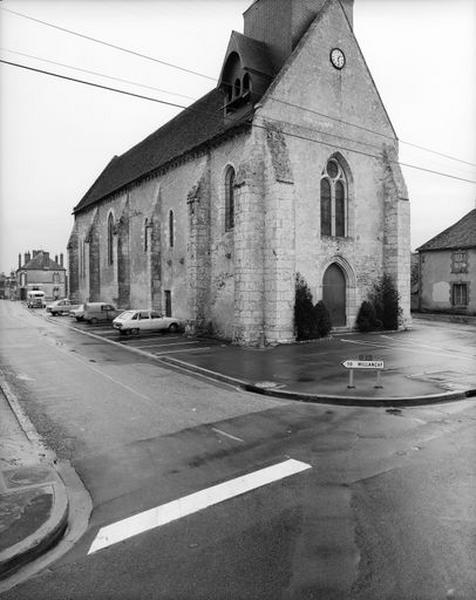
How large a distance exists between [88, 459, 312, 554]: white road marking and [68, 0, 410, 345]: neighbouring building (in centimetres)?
1271

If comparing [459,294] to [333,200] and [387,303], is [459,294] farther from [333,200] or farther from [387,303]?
[333,200]

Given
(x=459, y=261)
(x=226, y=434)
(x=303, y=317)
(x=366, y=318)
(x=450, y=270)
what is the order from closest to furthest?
(x=226, y=434)
(x=303, y=317)
(x=366, y=318)
(x=459, y=261)
(x=450, y=270)

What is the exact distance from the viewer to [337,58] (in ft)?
71.1

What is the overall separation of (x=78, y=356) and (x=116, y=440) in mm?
9987

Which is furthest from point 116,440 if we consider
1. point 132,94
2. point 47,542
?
point 132,94

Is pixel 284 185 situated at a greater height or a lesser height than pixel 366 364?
greater

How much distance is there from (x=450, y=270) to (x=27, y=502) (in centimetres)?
3361

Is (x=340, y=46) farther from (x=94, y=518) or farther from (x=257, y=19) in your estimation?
(x=94, y=518)

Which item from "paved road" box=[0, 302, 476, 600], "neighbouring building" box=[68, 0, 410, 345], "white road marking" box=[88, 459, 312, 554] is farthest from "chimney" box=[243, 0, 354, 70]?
"white road marking" box=[88, 459, 312, 554]

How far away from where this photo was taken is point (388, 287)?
23812 millimetres

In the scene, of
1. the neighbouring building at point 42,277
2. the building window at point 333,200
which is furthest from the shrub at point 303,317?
the neighbouring building at point 42,277

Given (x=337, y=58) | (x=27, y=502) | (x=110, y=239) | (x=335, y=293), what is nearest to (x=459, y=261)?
(x=335, y=293)

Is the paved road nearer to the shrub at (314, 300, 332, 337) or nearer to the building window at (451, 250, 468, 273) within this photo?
the shrub at (314, 300, 332, 337)

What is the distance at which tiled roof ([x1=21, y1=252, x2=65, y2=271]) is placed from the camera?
85.9 meters
